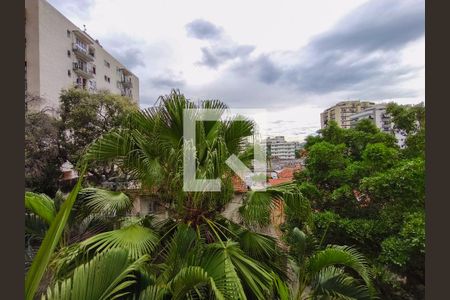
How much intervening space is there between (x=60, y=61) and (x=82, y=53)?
18 cm

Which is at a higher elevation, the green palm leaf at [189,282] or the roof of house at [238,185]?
the roof of house at [238,185]

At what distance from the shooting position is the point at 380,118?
5.91 ft

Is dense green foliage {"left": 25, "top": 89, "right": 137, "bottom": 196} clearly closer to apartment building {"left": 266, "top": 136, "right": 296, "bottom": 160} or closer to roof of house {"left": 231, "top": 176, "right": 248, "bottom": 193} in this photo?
roof of house {"left": 231, "top": 176, "right": 248, "bottom": 193}

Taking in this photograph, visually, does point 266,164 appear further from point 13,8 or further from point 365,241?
point 13,8

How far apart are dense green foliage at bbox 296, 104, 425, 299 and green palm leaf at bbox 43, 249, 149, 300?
1.33 meters

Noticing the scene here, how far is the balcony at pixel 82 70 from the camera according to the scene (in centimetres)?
227

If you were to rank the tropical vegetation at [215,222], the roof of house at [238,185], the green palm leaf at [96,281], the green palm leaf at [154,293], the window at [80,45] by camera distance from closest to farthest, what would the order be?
the green palm leaf at [96,281], the green palm leaf at [154,293], the tropical vegetation at [215,222], the roof of house at [238,185], the window at [80,45]

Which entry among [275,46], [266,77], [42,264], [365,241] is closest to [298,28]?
[275,46]

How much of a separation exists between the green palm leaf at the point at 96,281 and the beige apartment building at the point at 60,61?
94 centimetres

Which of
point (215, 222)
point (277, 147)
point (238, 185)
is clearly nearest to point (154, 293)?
point (215, 222)

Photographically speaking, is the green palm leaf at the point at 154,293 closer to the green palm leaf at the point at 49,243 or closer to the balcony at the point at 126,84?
the green palm leaf at the point at 49,243

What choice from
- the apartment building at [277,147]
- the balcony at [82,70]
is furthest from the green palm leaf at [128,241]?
the balcony at [82,70]

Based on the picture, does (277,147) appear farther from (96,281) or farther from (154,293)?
(96,281)

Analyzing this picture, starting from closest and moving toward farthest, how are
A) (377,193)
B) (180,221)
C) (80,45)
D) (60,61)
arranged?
(180,221)
(377,193)
(80,45)
(60,61)
